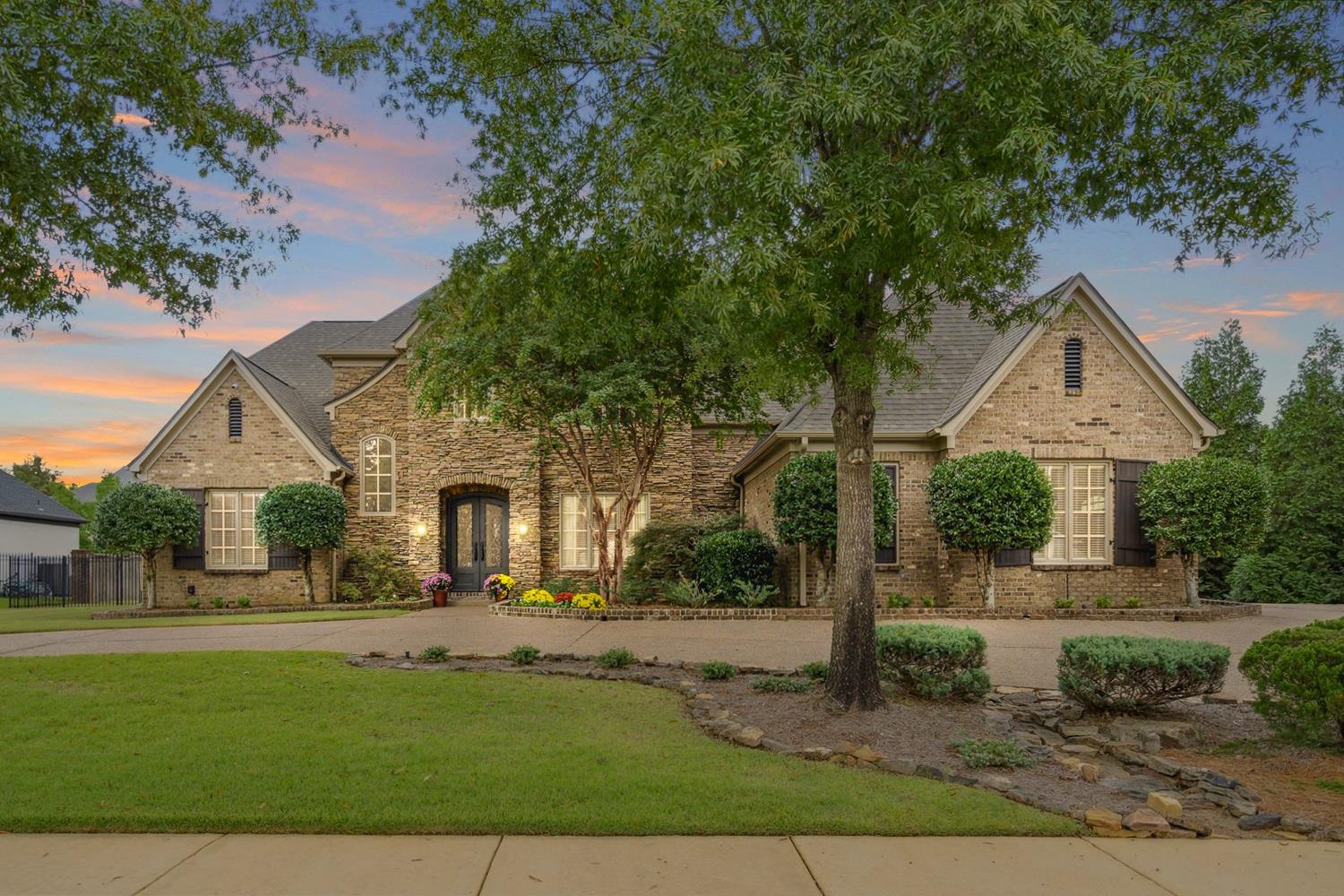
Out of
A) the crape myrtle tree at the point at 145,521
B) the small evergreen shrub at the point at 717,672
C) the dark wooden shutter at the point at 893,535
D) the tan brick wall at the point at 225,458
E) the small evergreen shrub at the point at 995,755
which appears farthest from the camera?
the tan brick wall at the point at 225,458

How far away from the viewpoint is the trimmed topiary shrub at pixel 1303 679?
6.43 meters

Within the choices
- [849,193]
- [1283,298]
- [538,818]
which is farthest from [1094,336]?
[538,818]

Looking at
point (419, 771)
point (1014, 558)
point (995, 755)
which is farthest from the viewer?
point (1014, 558)

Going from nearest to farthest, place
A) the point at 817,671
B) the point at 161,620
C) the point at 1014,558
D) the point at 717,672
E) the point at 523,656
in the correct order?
the point at 817,671
the point at 717,672
the point at 523,656
the point at 1014,558
the point at 161,620

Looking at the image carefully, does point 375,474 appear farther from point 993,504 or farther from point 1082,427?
point 1082,427

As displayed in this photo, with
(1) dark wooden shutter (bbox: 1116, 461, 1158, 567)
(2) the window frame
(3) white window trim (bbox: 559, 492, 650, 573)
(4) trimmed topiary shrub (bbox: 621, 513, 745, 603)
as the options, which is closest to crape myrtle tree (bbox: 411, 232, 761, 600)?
(4) trimmed topiary shrub (bbox: 621, 513, 745, 603)

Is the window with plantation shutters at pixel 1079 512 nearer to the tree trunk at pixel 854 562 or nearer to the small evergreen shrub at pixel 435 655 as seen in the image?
the tree trunk at pixel 854 562

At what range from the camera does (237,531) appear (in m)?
21.9

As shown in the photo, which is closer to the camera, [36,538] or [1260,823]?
[1260,823]

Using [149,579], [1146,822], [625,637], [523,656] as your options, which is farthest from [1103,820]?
[149,579]

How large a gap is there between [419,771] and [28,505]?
37.4 m

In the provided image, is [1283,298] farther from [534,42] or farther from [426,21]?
[426,21]

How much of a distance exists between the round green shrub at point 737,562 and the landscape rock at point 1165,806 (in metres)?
12.1

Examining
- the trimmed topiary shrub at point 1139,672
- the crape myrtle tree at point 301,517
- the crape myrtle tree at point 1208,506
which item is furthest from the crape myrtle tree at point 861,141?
the crape myrtle tree at point 301,517
